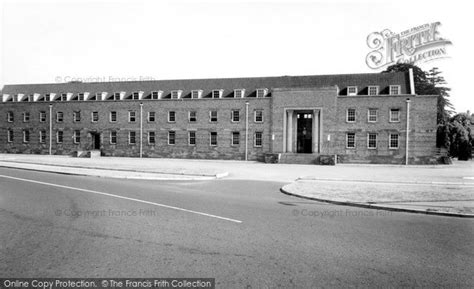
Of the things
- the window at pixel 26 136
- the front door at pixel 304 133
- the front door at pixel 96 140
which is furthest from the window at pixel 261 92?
the window at pixel 26 136

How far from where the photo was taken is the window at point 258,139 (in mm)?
40356

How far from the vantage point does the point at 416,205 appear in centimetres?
999

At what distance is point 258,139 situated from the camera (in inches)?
1593

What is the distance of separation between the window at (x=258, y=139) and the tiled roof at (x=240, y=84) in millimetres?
5909

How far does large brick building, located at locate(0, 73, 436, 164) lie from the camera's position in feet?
121

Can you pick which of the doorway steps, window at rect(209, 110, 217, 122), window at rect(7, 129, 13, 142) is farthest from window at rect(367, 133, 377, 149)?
window at rect(7, 129, 13, 142)

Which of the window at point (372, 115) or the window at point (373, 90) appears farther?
the window at point (373, 90)

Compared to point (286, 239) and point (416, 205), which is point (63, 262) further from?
point (416, 205)

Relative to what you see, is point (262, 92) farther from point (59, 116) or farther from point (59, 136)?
point (59, 136)

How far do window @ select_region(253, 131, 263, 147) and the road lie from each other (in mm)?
30360

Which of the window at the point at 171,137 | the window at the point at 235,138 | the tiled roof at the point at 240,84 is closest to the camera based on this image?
the tiled roof at the point at 240,84

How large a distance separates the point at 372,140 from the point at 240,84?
726 inches

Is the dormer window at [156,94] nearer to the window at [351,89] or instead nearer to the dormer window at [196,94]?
the dormer window at [196,94]

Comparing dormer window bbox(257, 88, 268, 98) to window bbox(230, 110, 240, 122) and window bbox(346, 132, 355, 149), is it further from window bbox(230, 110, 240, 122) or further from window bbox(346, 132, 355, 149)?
window bbox(346, 132, 355, 149)
